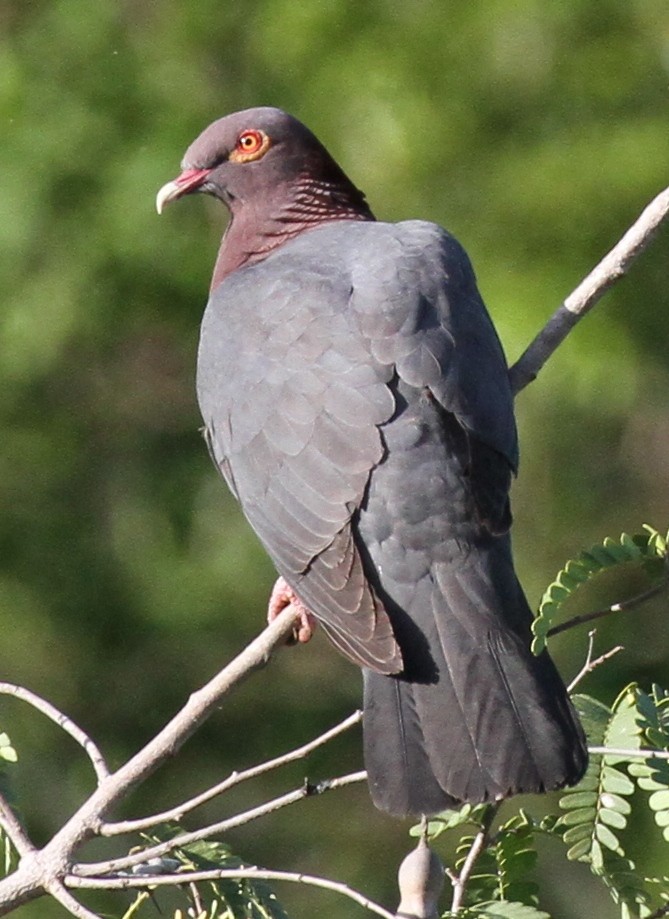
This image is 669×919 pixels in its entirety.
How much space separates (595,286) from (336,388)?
25.8 inches

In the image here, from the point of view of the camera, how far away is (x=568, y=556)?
23.1ft

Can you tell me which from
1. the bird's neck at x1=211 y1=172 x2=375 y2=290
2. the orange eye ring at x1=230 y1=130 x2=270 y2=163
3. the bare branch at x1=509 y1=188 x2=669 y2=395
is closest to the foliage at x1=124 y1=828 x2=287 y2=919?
the bare branch at x1=509 y1=188 x2=669 y2=395

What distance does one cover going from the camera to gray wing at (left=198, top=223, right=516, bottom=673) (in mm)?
3648

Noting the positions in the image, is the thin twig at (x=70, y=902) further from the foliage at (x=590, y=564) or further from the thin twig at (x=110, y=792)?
the foliage at (x=590, y=564)

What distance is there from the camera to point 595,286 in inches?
152

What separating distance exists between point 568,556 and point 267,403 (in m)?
3.37

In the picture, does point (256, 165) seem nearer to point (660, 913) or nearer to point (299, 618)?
point (299, 618)

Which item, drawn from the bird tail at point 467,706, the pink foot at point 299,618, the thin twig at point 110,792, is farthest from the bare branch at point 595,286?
the thin twig at point 110,792

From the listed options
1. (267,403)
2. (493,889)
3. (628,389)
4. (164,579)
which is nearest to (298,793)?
(493,889)

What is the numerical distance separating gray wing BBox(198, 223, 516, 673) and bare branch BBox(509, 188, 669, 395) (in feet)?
0.29

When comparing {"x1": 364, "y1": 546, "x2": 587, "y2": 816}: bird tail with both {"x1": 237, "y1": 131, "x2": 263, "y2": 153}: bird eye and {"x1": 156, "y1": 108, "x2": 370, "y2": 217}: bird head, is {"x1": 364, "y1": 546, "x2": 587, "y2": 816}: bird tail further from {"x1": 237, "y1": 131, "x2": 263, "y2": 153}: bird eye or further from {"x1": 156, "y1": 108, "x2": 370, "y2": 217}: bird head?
{"x1": 237, "y1": 131, "x2": 263, "y2": 153}: bird eye

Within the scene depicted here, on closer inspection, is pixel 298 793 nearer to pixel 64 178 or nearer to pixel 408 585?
pixel 408 585

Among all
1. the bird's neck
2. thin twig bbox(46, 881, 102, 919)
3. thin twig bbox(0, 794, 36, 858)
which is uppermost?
the bird's neck

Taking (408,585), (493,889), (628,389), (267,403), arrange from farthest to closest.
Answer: (628,389) < (267,403) < (408,585) < (493,889)
